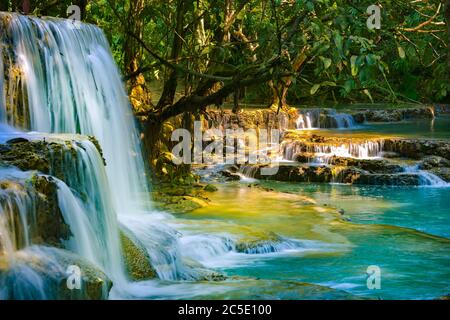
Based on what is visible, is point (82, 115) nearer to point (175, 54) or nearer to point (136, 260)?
point (136, 260)

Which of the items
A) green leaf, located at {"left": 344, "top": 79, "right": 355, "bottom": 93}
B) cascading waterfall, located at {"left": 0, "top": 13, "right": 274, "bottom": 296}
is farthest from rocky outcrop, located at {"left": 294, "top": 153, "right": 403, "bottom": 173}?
green leaf, located at {"left": 344, "top": 79, "right": 355, "bottom": 93}

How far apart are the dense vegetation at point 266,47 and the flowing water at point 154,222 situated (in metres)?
1.54

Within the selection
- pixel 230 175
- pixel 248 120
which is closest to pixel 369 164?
pixel 230 175

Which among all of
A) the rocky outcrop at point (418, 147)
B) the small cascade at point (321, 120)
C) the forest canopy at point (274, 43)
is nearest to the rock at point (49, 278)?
the forest canopy at point (274, 43)

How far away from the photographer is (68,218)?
7438 mm

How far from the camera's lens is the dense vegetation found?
963 cm

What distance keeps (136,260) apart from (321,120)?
56.8 feet

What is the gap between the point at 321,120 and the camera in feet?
82.8

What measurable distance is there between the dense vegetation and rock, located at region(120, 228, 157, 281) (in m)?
2.63

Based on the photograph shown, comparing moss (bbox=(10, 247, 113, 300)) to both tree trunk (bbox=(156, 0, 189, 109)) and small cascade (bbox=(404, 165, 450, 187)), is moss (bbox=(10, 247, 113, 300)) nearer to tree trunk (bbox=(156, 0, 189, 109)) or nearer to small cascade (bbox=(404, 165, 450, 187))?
tree trunk (bbox=(156, 0, 189, 109))

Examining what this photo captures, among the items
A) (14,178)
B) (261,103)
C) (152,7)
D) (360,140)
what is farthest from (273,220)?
(261,103)

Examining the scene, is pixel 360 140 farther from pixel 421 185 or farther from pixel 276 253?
pixel 276 253

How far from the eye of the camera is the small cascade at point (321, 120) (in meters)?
25.1

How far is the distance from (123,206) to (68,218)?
504 cm
